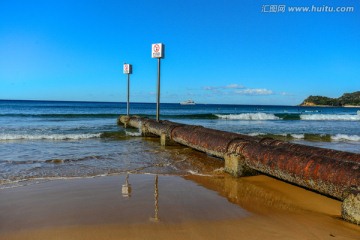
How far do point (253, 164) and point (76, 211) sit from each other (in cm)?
324

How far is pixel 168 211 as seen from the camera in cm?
420

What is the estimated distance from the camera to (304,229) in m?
3.70

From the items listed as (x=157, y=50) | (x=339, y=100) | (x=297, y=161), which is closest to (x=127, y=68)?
(x=157, y=50)

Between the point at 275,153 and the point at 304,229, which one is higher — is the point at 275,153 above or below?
above

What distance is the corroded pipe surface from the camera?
422 cm

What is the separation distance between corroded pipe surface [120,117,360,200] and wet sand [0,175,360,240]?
34 cm

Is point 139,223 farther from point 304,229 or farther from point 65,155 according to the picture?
point 65,155

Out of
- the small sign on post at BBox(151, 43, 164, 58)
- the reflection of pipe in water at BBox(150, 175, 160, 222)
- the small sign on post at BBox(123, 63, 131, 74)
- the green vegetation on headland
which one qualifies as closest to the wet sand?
the reflection of pipe in water at BBox(150, 175, 160, 222)

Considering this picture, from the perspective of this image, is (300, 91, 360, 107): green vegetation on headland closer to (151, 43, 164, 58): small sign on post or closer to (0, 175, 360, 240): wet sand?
(151, 43, 164, 58): small sign on post

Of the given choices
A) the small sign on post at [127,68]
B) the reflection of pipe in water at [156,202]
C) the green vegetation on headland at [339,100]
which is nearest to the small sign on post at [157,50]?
the small sign on post at [127,68]

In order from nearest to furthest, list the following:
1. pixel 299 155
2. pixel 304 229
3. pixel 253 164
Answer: pixel 304 229 < pixel 299 155 < pixel 253 164

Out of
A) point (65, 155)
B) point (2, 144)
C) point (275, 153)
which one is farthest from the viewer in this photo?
point (2, 144)

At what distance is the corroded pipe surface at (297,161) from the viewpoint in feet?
13.8

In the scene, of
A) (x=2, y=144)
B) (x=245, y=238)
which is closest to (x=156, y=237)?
(x=245, y=238)
